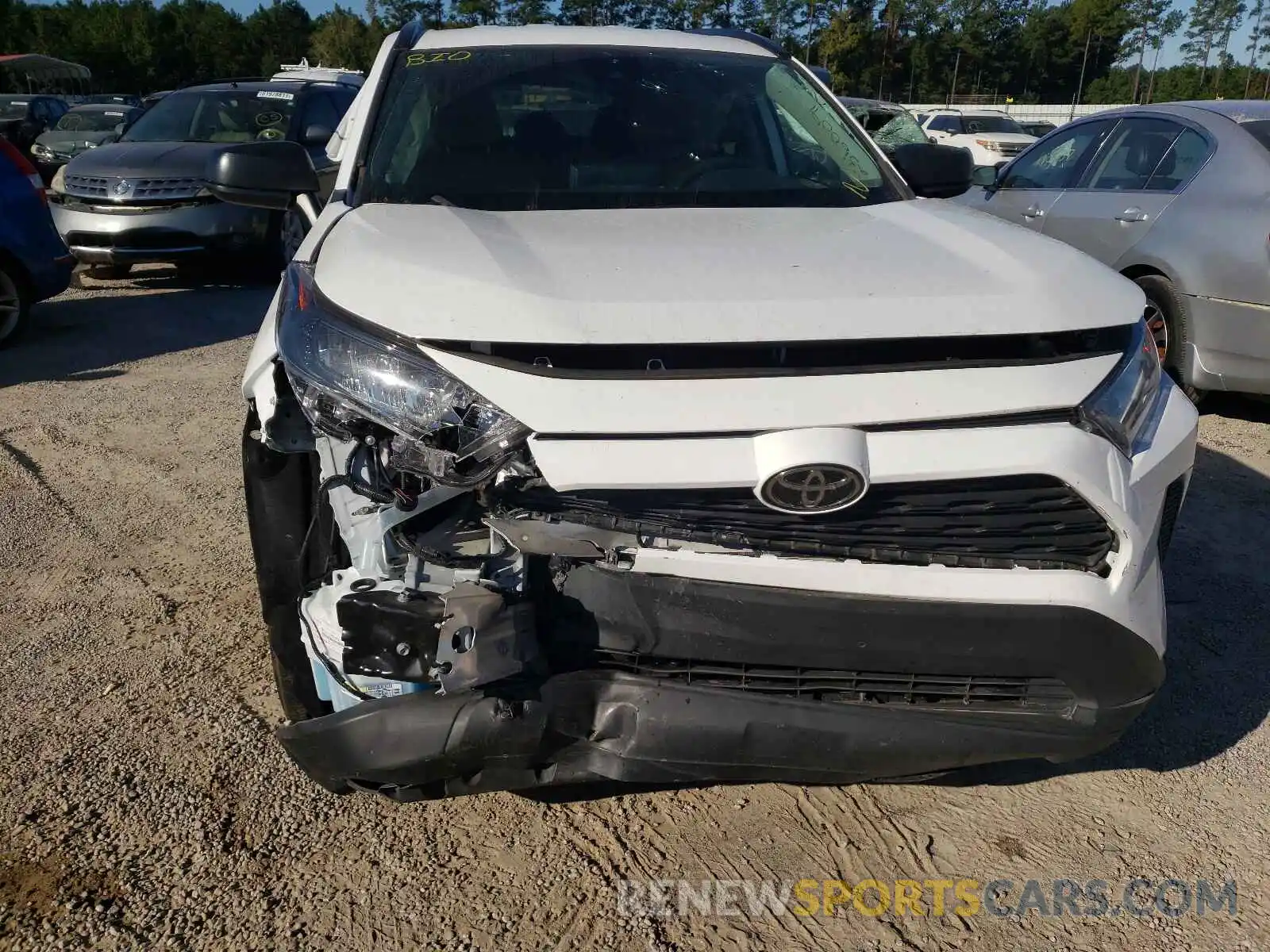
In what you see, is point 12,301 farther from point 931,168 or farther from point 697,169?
point 931,168

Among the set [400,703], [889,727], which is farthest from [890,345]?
Answer: [400,703]

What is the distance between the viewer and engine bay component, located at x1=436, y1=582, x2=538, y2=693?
Answer: 1903 mm

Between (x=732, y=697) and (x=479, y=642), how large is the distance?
0.49 m

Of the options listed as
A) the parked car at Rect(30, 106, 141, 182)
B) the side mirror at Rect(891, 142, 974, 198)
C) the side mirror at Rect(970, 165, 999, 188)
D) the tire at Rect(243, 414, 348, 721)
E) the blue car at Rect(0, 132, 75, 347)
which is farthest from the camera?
the parked car at Rect(30, 106, 141, 182)

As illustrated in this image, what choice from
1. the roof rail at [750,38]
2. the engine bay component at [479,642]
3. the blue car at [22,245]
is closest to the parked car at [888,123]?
the blue car at [22,245]

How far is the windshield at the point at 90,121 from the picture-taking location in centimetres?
1716

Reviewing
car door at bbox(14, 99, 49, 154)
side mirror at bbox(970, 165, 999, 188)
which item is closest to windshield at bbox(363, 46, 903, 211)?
side mirror at bbox(970, 165, 999, 188)

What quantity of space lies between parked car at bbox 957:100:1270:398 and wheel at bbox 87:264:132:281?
820 cm

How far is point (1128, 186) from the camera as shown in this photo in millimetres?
5957

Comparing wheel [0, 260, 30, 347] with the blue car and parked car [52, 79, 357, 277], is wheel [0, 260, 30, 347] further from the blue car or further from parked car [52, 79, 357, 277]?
parked car [52, 79, 357, 277]

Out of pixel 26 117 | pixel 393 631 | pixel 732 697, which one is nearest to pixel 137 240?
pixel 393 631

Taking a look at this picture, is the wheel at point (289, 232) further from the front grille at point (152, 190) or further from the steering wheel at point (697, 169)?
the steering wheel at point (697, 169)

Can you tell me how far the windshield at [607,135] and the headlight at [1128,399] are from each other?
40.8 inches

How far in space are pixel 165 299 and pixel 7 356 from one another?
2042 mm
